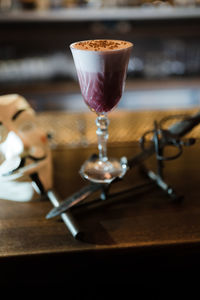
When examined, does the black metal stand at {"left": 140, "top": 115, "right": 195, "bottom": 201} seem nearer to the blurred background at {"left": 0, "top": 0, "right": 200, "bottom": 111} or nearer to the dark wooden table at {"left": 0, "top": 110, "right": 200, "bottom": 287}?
the dark wooden table at {"left": 0, "top": 110, "right": 200, "bottom": 287}

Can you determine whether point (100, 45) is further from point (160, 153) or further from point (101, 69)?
point (160, 153)

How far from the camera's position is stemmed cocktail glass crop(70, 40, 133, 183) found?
0.64 meters

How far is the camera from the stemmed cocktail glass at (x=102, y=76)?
2.11ft

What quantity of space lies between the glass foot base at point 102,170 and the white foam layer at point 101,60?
0.21 meters

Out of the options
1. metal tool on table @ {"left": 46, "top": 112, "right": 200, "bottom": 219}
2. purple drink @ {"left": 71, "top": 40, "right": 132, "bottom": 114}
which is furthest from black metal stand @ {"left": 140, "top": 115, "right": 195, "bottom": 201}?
purple drink @ {"left": 71, "top": 40, "right": 132, "bottom": 114}

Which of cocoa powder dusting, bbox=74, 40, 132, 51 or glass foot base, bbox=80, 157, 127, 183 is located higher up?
cocoa powder dusting, bbox=74, 40, 132, 51

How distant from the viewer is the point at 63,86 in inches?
87.2

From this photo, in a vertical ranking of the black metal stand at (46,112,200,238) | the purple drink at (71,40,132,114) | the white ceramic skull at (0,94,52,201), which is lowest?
the black metal stand at (46,112,200,238)

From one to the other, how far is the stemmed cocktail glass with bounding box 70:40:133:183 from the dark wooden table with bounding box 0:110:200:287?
2.5 inches

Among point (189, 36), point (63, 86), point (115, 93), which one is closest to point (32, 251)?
point (115, 93)

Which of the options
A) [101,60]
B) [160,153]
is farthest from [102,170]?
[101,60]

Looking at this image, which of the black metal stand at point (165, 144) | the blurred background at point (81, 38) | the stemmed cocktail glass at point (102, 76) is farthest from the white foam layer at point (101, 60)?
the blurred background at point (81, 38)

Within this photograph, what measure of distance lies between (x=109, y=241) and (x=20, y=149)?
Answer: 0.90ft

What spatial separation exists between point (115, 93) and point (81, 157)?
295mm
